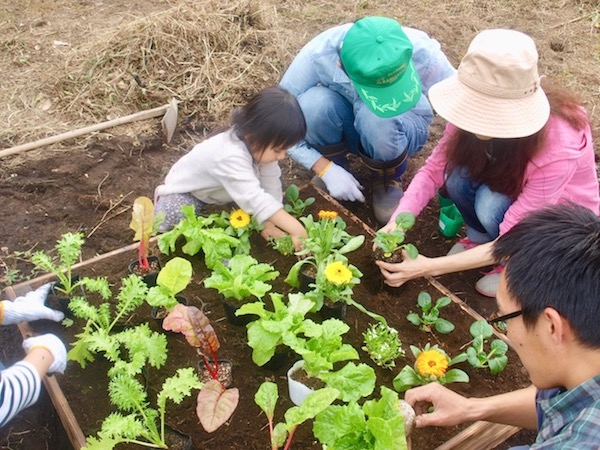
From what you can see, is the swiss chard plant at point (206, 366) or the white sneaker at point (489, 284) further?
the white sneaker at point (489, 284)

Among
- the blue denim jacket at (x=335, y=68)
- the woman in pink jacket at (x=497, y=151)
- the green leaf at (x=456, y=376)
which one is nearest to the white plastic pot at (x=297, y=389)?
the green leaf at (x=456, y=376)

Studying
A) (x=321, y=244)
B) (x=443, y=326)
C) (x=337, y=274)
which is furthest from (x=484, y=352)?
(x=321, y=244)

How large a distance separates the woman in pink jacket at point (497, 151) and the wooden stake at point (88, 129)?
1.89m

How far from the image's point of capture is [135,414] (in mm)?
1751

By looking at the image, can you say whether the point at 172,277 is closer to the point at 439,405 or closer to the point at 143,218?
the point at 143,218

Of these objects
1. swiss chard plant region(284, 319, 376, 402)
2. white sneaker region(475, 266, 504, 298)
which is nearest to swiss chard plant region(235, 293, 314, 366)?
swiss chard plant region(284, 319, 376, 402)

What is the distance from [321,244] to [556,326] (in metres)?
1.17

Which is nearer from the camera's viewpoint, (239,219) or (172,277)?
(172,277)

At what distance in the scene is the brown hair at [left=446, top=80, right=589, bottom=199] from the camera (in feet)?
7.41

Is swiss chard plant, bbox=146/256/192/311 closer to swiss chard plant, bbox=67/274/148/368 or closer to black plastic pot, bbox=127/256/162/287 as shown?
swiss chard plant, bbox=67/274/148/368

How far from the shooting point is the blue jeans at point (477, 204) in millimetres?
2650

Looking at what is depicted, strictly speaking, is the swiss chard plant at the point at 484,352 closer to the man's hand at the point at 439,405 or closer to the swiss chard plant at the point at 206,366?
the man's hand at the point at 439,405

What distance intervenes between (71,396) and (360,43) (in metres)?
1.76

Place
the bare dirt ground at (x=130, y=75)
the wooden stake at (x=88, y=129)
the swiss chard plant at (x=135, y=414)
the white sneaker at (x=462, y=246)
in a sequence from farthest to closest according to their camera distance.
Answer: the wooden stake at (x=88, y=129) < the bare dirt ground at (x=130, y=75) < the white sneaker at (x=462, y=246) < the swiss chard plant at (x=135, y=414)
